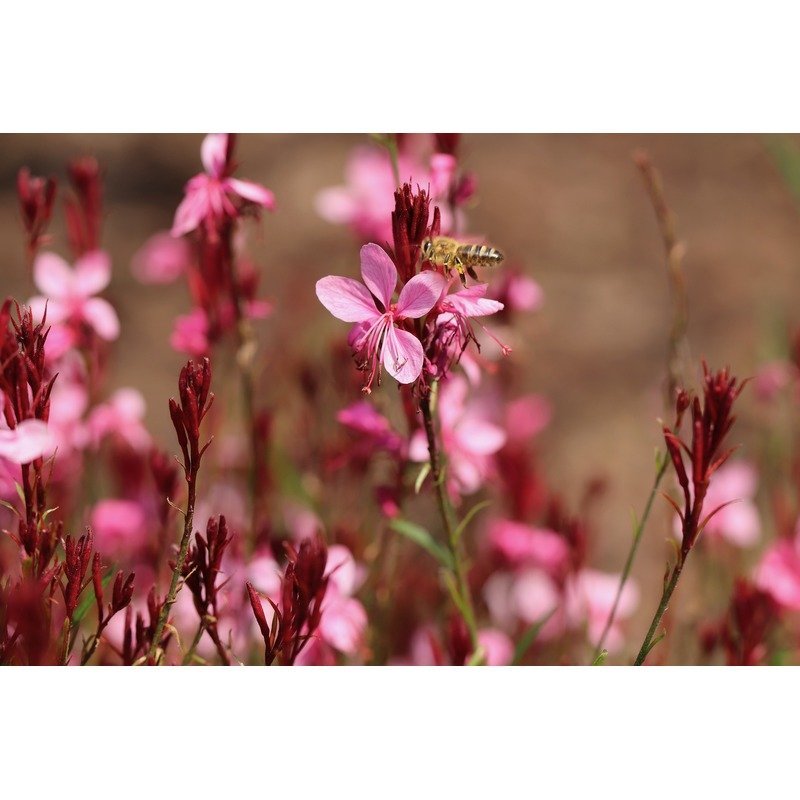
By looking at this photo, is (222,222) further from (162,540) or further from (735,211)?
(735,211)

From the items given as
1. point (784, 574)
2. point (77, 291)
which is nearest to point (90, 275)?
point (77, 291)

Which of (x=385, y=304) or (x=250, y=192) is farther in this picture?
(x=250, y=192)

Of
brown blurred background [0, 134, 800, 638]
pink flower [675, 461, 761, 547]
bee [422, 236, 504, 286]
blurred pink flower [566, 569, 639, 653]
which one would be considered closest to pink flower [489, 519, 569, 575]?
blurred pink flower [566, 569, 639, 653]

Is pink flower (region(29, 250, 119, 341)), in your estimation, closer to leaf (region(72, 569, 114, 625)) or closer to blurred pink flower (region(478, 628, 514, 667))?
leaf (region(72, 569, 114, 625))

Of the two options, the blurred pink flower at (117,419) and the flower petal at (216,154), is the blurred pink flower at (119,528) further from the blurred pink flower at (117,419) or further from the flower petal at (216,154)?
the flower petal at (216,154)

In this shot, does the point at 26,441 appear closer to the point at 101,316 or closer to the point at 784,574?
the point at 101,316

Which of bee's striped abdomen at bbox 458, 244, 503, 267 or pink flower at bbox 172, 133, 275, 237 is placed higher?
pink flower at bbox 172, 133, 275, 237
